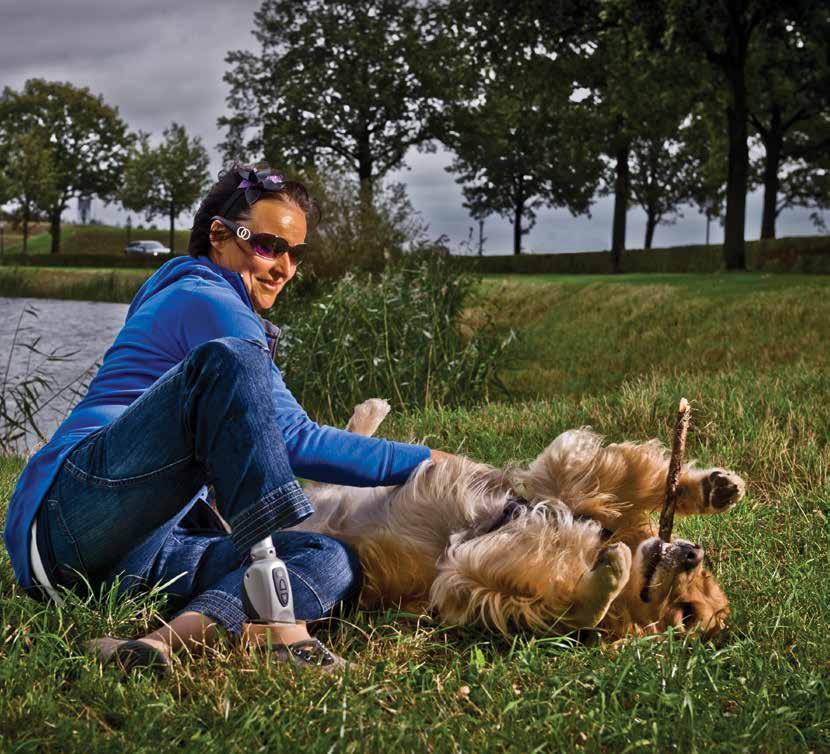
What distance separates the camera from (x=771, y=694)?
2.54 meters

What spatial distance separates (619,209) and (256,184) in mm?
29697

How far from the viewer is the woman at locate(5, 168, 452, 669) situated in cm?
254

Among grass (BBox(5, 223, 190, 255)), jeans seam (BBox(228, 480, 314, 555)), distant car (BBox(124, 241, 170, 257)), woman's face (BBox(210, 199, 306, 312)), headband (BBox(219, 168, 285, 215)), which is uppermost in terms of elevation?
grass (BBox(5, 223, 190, 255))

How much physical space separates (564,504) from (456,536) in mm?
375

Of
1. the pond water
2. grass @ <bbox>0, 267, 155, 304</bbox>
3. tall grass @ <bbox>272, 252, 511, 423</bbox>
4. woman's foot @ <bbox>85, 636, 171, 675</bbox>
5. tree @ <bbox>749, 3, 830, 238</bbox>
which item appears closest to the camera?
woman's foot @ <bbox>85, 636, 171, 675</bbox>

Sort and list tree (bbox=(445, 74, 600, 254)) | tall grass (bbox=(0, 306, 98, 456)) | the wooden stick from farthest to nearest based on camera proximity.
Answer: tree (bbox=(445, 74, 600, 254))
tall grass (bbox=(0, 306, 98, 456))
the wooden stick

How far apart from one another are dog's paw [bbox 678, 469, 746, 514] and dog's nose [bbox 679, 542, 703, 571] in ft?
1.14

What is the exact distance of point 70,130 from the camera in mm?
61719

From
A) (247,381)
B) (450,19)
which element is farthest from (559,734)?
(450,19)

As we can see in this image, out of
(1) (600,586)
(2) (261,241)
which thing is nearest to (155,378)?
(2) (261,241)

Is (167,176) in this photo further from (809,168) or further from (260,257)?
(260,257)

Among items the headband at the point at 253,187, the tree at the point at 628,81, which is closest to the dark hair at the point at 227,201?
the headband at the point at 253,187

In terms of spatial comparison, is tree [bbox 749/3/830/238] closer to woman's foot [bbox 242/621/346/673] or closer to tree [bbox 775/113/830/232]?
tree [bbox 775/113/830/232]

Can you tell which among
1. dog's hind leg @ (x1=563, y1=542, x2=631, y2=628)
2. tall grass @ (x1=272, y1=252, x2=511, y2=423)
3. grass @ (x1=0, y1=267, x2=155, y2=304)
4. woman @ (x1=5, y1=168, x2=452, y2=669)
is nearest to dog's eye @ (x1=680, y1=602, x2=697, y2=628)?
dog's hind leg @ (x1=563, y1=542, x2=631, y2=628)
